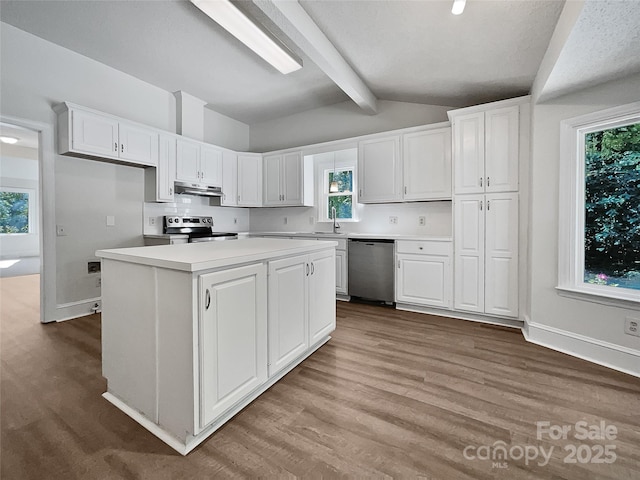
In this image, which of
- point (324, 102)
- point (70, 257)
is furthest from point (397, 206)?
point (70, 257)

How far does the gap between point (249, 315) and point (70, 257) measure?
3012mm

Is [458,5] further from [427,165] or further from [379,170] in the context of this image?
[379,170]

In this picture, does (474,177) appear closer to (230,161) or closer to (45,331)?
(230,161)

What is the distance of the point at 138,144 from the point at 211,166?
1.13 meters

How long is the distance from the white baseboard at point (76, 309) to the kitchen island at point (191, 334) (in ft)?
7.05

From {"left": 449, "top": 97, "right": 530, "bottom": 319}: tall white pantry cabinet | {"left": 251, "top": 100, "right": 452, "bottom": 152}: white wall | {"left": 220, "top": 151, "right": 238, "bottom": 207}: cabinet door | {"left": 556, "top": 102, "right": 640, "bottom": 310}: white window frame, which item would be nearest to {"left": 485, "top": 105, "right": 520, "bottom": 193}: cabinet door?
{"left": 449, "top": 97, "right": 530, "bottom": 319}: tall white pantry cabinet

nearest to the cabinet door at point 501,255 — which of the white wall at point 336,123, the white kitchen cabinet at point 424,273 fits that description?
the white kitchen cabinet at point 424,273

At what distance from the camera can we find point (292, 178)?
488 cm

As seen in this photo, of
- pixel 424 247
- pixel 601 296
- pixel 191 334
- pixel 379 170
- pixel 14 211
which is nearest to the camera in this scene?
pixel 191 334

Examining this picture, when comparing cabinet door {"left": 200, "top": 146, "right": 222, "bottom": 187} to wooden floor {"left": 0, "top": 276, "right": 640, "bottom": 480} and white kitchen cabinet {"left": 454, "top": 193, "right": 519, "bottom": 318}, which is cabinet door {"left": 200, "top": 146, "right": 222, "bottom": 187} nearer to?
wooden floor {"left": 0, "top": 276, "right": 640, "bottom": 480}

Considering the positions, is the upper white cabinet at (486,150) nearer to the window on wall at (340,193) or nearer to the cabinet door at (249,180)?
the window on wall at (340,193)

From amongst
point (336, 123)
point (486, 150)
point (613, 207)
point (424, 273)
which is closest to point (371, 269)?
point (424, 273)

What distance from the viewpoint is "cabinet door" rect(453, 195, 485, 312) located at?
10.4 ft

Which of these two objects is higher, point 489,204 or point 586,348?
point 489,204
